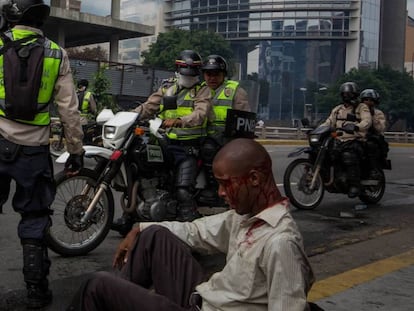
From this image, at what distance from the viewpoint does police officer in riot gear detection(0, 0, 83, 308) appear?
3.58m

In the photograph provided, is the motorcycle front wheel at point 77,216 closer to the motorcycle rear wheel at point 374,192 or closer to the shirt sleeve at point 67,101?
the shirt sleeve at point 67,101

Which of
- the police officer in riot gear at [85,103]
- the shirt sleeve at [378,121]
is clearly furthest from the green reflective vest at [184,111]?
the police officer in riot gear at [85,103]

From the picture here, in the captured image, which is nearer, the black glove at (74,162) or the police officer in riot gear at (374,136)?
the black glove at (74,162)

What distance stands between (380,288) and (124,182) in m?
2.17

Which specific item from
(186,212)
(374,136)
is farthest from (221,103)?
(374,136)

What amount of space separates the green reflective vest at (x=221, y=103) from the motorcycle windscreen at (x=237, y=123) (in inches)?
3.7

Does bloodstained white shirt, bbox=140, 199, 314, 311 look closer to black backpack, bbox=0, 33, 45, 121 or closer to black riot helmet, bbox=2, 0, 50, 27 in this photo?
black backpack, bbox=0, 33, 45, 121

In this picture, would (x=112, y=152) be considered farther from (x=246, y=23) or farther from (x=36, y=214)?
(x=246, y=23)

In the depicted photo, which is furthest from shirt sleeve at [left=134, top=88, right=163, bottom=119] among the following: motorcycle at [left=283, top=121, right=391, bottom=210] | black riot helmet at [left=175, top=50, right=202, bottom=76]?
motorcycle at [left=283, top=121, right=391, bottom=210]

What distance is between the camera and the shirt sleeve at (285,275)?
199 centimetres

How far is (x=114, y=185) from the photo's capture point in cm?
503

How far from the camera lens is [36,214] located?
12.1 ft

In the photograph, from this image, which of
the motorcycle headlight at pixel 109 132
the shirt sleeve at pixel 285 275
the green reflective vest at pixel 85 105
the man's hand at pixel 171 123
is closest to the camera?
the shirt sleeve at pixel 285 275

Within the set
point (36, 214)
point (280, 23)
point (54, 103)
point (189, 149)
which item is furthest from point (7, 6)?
point (280, 23)
